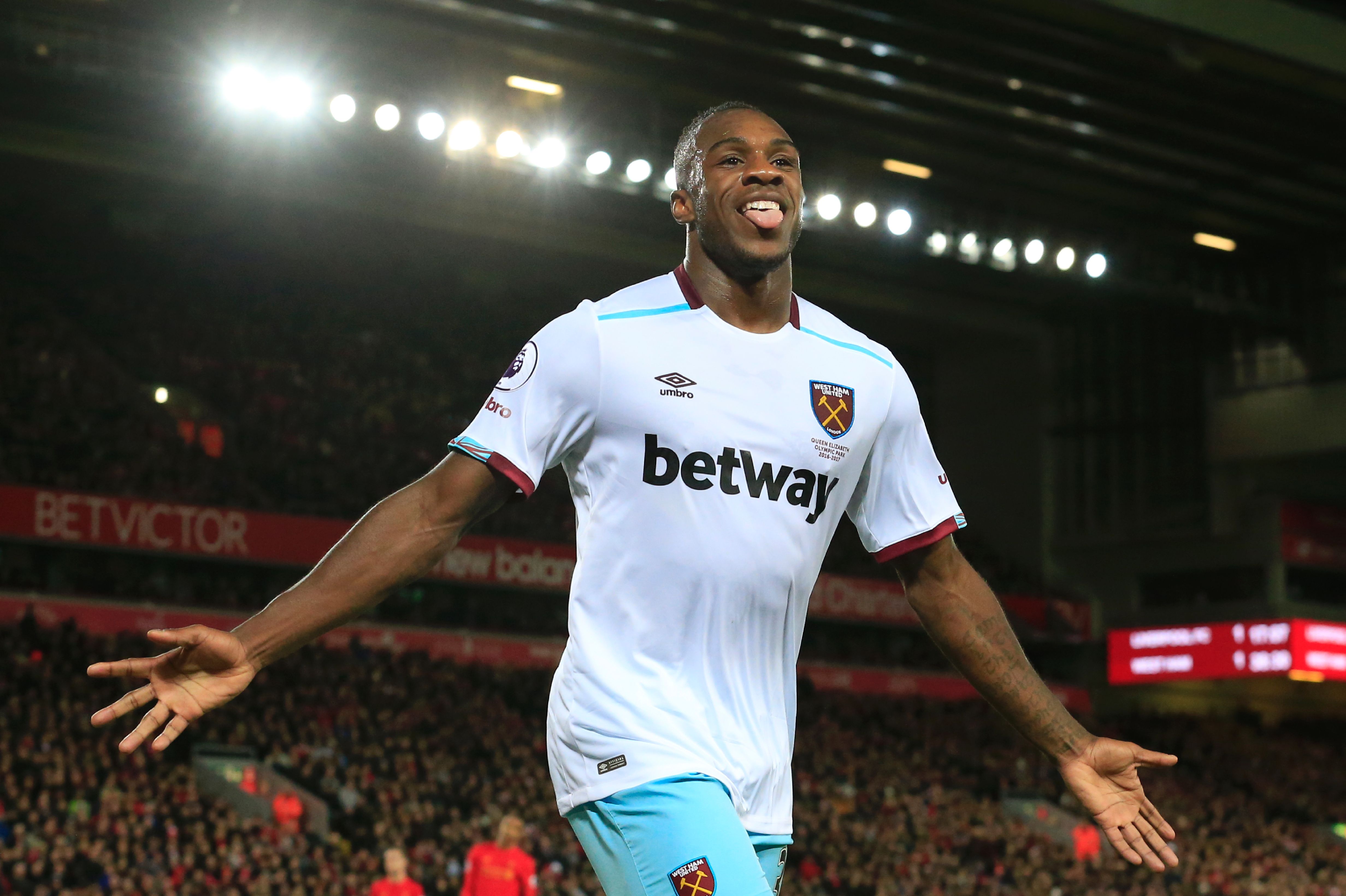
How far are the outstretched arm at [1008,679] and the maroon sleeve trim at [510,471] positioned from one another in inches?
41.0

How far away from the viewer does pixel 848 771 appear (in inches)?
974

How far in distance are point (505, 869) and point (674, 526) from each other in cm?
852

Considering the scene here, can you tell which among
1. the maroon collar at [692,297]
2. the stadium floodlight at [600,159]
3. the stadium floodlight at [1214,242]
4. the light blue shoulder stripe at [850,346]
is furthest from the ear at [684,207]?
the stadium floodlight at [1214,242]

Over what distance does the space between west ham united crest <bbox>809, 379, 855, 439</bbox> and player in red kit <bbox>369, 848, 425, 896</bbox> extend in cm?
873

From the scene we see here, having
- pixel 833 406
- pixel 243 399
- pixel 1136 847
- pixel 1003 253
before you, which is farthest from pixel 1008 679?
pixel 243 399

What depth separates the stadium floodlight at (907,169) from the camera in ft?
89.2

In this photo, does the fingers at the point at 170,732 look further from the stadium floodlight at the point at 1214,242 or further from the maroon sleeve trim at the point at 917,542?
the stadium floodlight at the point at 1214,242

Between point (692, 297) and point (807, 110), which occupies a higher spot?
point (807, 110)

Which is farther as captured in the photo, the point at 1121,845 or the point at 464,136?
the point at 464,136

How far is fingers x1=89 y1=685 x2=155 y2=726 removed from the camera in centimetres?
302

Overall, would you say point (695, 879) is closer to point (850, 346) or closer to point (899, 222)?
point (850, 346)

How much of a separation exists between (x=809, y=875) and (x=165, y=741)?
18.4 meters

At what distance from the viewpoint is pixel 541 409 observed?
11.4ft

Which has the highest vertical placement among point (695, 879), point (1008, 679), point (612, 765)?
point (1008, 679)
